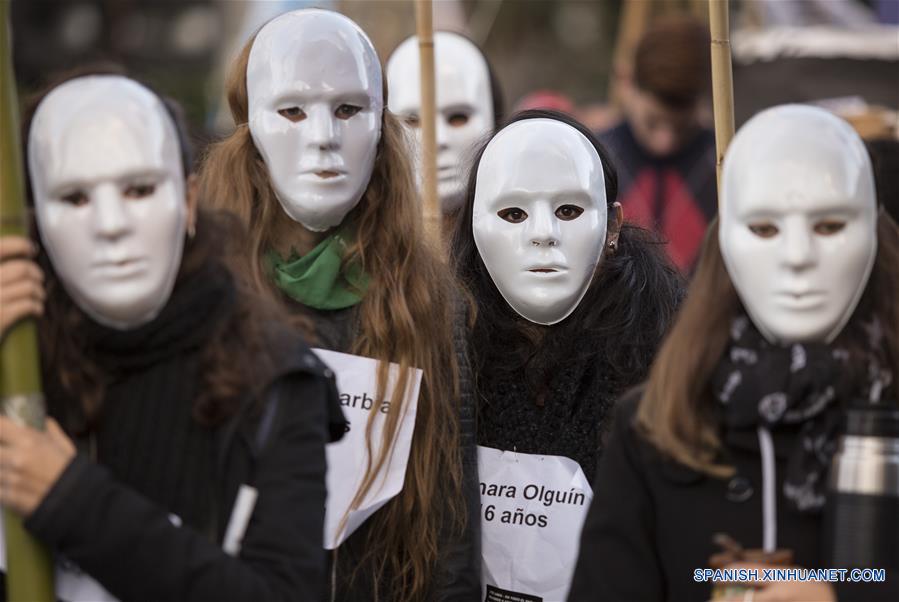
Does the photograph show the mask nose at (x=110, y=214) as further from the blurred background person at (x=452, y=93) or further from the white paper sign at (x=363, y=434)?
the blurred background person at (x=452, y=93)

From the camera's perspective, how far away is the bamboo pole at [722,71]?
10.2ft

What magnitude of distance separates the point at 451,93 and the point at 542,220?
2315 millimetres

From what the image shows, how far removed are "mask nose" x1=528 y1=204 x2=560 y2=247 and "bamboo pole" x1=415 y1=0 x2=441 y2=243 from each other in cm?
68

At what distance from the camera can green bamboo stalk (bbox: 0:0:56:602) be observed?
2.37m

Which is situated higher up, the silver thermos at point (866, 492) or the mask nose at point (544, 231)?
the mask nose at point (544, 231)

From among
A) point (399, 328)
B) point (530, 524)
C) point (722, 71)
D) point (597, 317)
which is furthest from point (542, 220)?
point (530, 524)

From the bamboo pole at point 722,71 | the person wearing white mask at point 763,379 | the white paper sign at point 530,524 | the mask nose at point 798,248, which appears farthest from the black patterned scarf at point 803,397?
the white paper sign at point 530,524

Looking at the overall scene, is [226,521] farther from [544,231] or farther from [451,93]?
[451,93]

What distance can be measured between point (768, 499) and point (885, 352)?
28 cm

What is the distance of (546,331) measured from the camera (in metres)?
3.43

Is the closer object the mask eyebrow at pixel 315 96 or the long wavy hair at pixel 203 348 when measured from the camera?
the long wavy hair at pixel 203 348

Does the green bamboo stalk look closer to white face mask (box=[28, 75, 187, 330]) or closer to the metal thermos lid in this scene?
white face mask (box=[28, 75, 187, 330])

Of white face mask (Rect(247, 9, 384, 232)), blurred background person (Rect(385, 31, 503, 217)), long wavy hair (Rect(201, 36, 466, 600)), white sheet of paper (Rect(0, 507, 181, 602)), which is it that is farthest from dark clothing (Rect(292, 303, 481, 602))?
blurred background person (Rect(385, 31, 503, 217))

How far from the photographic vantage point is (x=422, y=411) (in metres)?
3.24
